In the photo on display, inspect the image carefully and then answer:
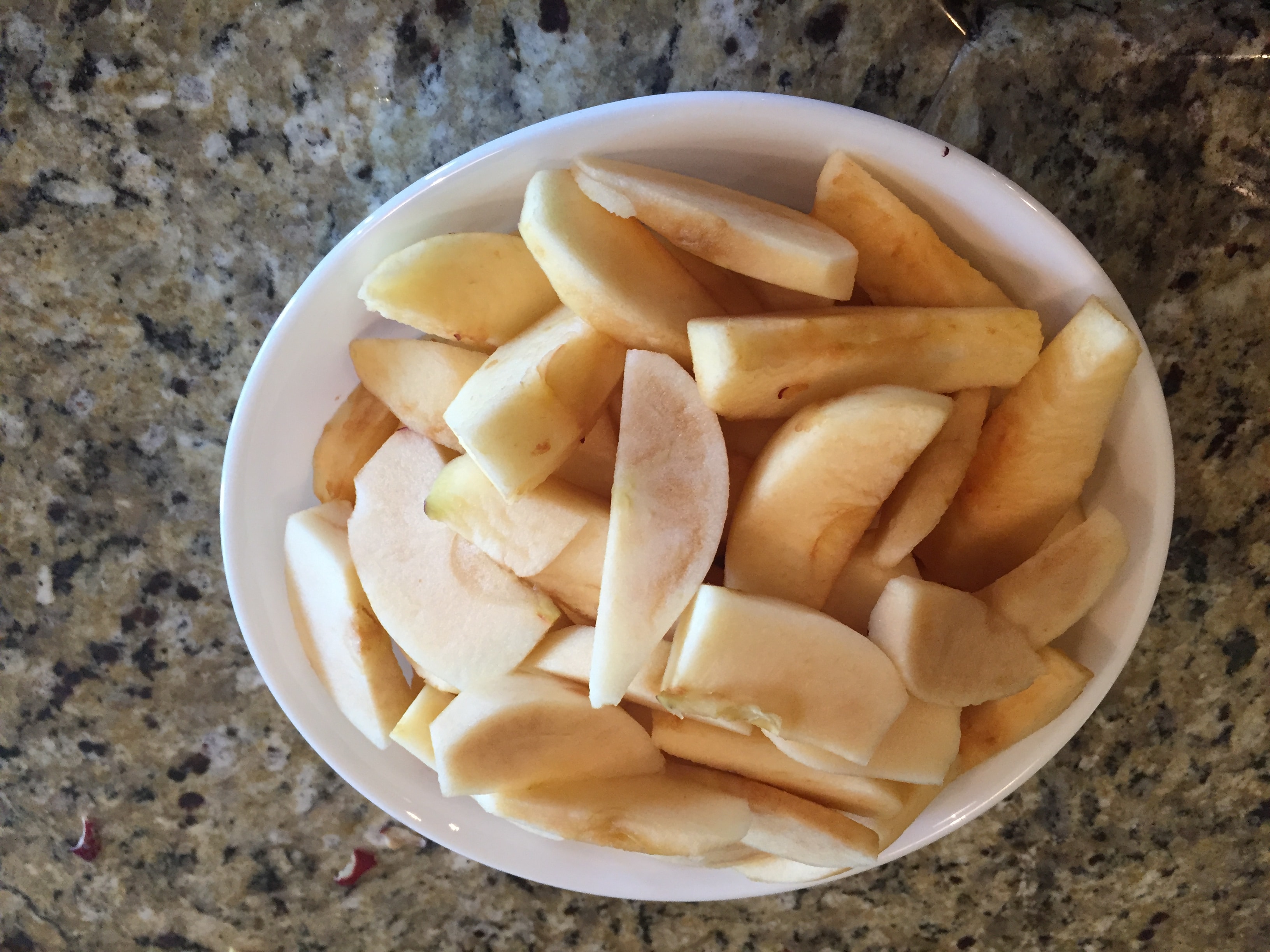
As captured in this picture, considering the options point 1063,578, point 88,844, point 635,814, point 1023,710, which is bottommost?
point 88,844

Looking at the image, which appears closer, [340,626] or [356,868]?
[340,626]

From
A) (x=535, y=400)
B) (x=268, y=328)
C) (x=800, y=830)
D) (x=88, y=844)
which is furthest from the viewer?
(x=88, y=844)

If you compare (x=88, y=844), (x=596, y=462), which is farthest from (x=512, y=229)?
(x=88, y=844)

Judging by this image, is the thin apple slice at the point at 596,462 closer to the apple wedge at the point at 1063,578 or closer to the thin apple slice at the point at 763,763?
the thin apple slice at the point at 763,763

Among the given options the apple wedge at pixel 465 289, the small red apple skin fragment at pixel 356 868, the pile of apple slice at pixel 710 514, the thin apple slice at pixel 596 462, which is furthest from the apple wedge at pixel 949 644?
the small red apple skin fragment at pixel 356 868

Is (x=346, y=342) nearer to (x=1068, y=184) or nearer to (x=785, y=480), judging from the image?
(x=785, y=480)

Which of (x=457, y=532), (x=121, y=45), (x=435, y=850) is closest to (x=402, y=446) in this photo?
(x=457, y=532)

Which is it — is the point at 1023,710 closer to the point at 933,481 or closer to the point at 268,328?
the point at 933,481
